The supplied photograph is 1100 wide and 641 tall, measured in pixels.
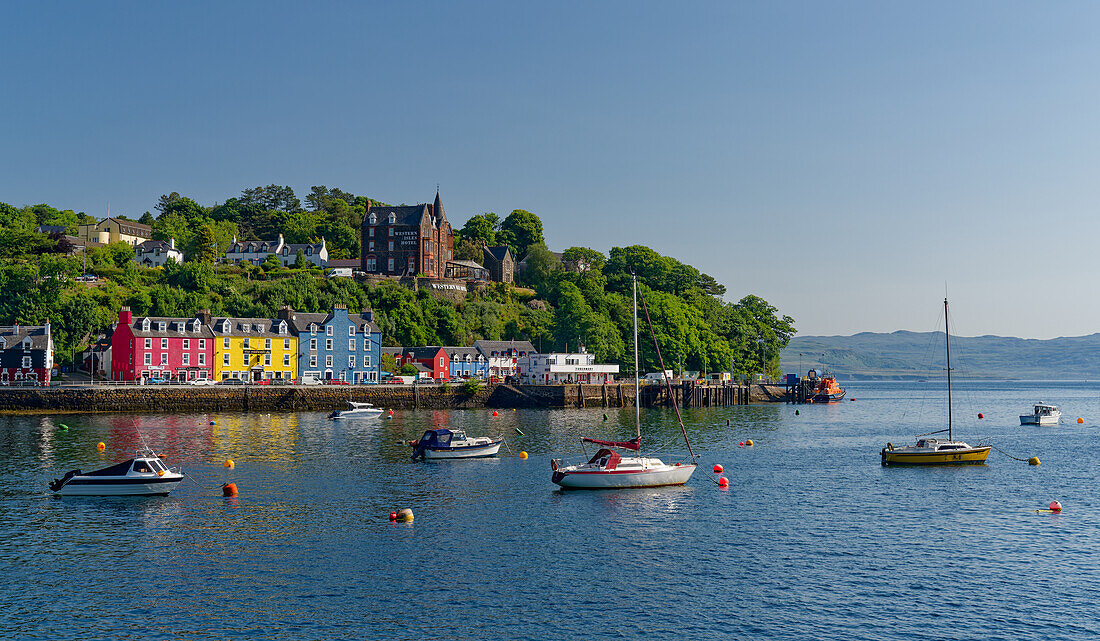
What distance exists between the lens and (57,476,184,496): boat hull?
50.2 metres

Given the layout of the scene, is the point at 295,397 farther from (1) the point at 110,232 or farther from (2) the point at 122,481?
(1) the point at 110,232

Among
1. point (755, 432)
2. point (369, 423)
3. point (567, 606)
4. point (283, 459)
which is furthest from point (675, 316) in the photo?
point (567, 606)

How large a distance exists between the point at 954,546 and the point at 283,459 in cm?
4663

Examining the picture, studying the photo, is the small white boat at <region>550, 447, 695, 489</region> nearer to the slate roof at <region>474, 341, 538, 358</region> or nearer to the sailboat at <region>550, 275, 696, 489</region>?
the sailboat at <region>550, 275, 696, 489</region>

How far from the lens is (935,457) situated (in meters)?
67.5

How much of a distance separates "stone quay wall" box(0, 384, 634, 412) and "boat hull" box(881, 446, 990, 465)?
65041 mm

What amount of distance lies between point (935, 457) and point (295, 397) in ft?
260

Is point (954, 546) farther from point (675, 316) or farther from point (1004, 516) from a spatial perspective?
point (675, 316)

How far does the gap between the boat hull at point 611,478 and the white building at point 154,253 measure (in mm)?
147048

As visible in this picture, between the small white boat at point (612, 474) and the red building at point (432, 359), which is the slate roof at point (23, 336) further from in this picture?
the small white boat at point (612, 474)

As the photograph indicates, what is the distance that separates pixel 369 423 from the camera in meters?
99.7

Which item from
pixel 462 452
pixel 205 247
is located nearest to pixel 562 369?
pixel 462 452

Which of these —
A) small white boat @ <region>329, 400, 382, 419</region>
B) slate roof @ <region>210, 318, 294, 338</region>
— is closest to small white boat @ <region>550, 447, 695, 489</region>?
small white boat @ <region>329, 400, 382, 419</region>

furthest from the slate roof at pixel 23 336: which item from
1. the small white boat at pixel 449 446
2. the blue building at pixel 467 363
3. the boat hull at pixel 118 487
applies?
the boat hull at pixel 118 487
